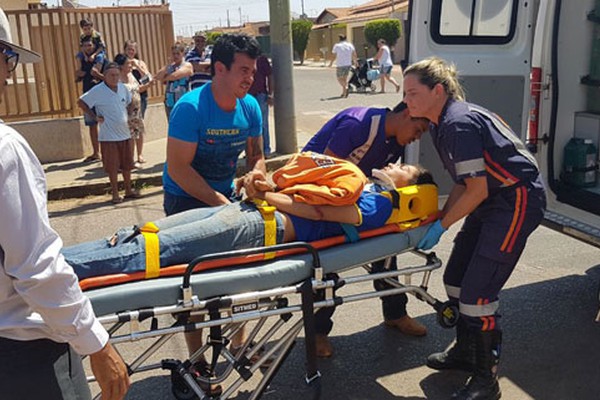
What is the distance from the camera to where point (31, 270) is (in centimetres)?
163

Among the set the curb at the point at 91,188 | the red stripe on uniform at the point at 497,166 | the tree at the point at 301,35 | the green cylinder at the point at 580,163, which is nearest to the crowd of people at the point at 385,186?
the red stripe on uniform at the point at 497,166

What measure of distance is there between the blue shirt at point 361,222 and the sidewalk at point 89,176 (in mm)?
5575

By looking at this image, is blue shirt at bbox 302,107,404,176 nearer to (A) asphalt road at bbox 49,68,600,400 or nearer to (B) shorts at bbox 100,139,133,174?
(A) asphalt road at bbox 49,68,600,400

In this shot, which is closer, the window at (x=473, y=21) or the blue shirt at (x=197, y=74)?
the window at (x=473, y=21)

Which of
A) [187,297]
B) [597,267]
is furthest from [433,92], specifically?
[597,267]

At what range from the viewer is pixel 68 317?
5.62 feet

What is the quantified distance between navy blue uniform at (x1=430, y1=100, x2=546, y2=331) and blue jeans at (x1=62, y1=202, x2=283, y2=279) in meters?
0.93

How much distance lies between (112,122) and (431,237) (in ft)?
17.2

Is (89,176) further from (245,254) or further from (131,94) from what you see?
(245,254)

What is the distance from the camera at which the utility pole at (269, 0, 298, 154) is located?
9.12 m

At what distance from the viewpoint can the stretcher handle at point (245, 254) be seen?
267 cm

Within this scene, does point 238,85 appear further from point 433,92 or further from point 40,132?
point 40,132

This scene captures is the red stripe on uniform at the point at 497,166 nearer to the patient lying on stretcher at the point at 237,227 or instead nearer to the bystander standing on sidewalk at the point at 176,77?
the patient lying on stretcher at the point at 237,227

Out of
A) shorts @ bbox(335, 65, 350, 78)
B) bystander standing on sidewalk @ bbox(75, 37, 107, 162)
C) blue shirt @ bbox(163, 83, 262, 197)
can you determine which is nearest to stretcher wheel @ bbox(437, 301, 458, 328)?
blue shirt @ bbox(163, 83, 262, 197)
